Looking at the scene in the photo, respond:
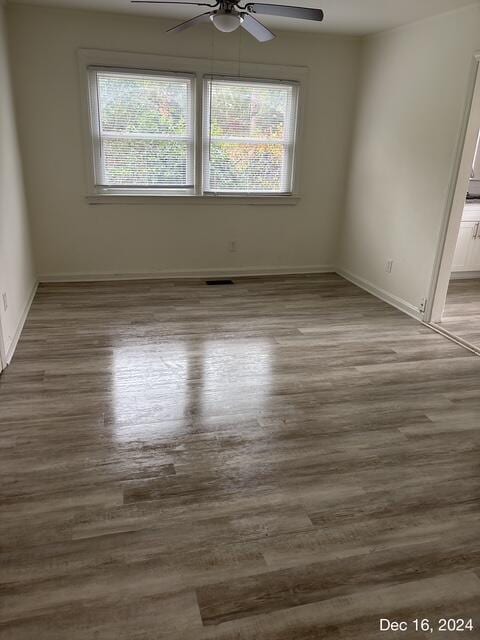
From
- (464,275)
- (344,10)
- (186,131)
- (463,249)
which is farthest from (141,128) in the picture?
(464,275)

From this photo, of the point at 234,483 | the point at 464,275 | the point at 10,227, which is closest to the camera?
the point at 234,483

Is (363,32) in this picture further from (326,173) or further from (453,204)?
(453,204)

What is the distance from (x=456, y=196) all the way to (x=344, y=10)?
1800 mm

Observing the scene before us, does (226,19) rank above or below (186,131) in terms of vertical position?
above

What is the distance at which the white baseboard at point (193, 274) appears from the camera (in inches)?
205

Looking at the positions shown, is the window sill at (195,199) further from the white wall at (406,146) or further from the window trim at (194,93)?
the white wall at (406,146)

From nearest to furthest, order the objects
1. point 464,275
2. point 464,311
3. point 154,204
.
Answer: point 464,311 < point 154,204 < point 464,275

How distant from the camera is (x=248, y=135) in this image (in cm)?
518

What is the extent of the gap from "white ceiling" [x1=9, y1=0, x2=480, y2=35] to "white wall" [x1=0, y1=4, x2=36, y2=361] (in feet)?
2.99

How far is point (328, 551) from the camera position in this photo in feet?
6.31

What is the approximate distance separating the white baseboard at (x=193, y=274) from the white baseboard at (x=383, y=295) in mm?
345

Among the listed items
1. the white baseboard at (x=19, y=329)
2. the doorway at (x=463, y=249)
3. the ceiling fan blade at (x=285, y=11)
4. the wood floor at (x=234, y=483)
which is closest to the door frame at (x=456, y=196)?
the doorway at (x=463, y=249)

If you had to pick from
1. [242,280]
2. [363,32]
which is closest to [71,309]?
[242,280]

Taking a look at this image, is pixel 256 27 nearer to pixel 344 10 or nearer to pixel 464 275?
pixel 344 10
